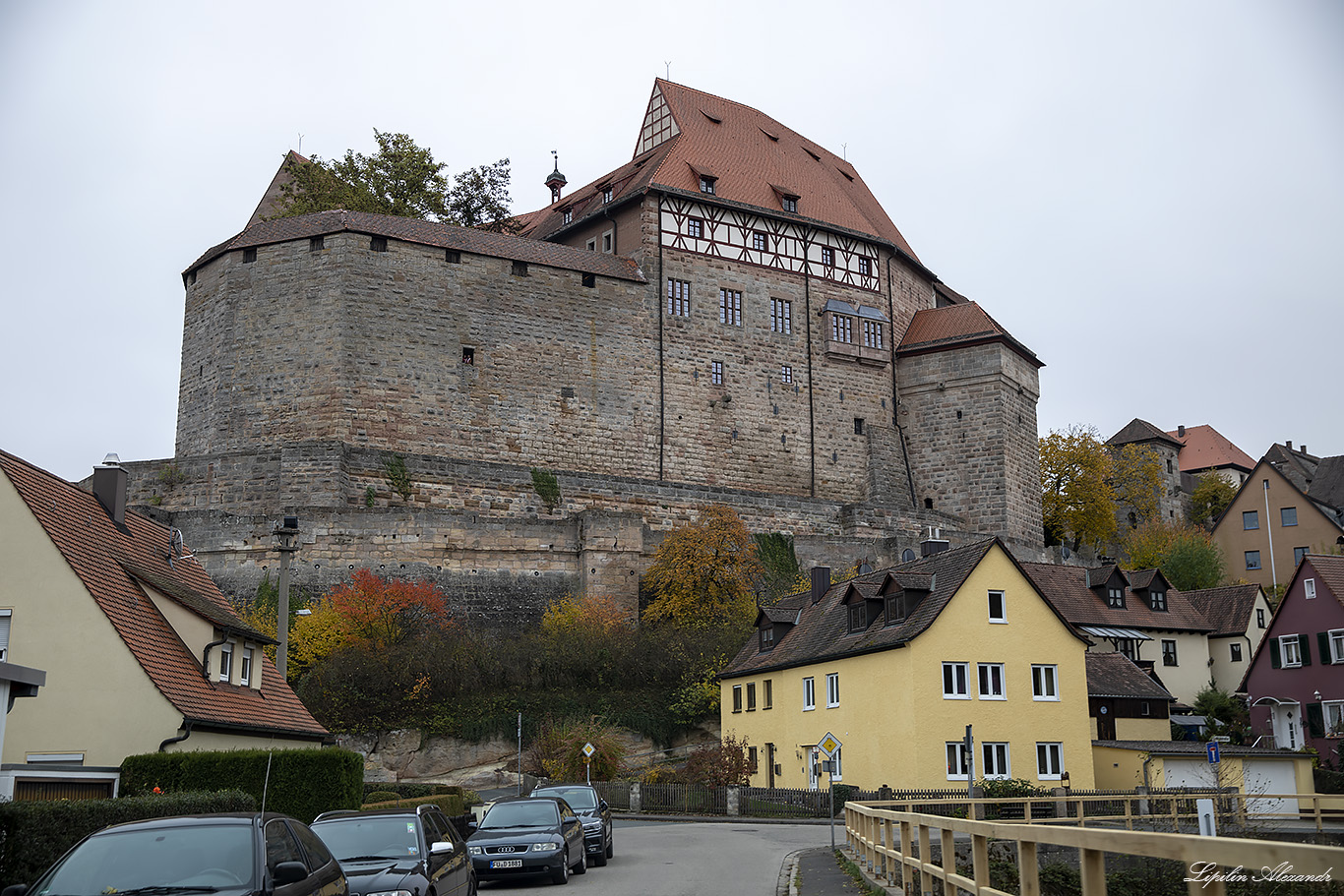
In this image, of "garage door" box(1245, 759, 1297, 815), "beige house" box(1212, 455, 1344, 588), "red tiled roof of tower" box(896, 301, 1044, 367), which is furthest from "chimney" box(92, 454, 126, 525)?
"beige house" box(1212, 455, 1344, 588)

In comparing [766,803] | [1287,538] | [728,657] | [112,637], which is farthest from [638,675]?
[1287,538]

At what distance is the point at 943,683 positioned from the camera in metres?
29.1

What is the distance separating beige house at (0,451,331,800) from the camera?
17688 mm

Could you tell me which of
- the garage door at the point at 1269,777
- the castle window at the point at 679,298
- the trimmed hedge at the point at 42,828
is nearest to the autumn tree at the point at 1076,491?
the castle window at the point at 679,298

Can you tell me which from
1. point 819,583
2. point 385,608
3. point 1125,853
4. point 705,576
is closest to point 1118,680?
point 819,583

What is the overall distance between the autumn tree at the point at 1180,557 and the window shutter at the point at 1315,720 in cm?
1492

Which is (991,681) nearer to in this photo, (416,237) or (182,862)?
(182,862)

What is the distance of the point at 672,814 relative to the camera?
31.4 meters

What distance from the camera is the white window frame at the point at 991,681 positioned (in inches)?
1173

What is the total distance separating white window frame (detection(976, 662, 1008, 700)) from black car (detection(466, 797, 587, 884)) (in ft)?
47.8

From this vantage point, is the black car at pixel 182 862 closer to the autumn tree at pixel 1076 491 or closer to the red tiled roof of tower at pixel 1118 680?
the red tiled roof of tower at pixel 1118 680

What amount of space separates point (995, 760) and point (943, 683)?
7.86 feet

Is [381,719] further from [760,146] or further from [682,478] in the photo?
[760,146]

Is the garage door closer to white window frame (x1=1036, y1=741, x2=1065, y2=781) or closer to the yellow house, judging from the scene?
the yellow house
